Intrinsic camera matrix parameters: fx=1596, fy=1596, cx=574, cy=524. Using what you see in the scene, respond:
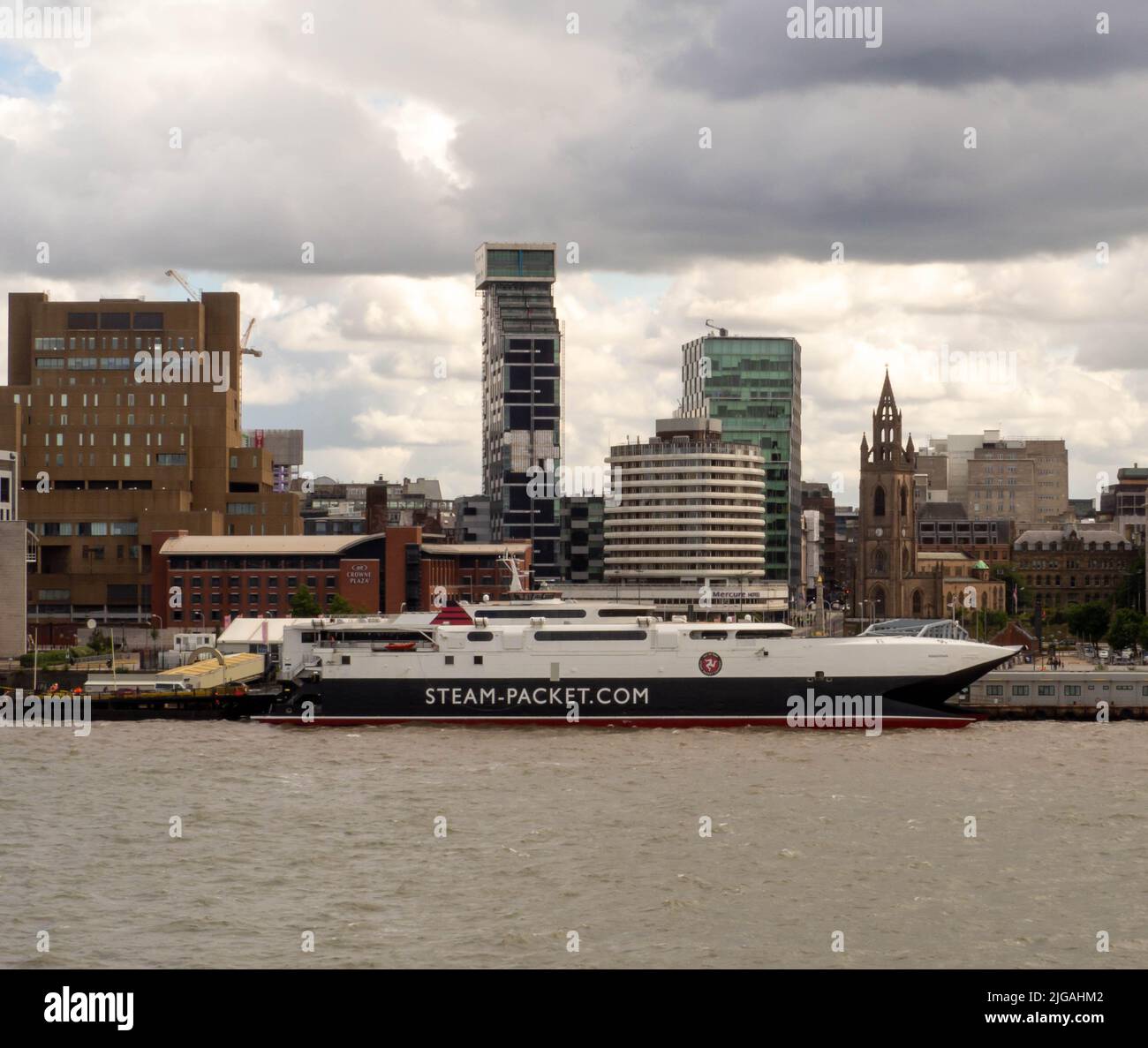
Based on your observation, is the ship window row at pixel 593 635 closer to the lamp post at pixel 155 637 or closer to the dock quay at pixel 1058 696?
the dock quay at pixel 1058 696

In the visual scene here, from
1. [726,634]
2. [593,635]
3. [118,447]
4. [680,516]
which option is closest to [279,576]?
[118,447]

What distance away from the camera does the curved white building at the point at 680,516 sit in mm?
192750

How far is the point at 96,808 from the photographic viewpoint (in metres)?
50.4

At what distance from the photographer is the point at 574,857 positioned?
4209 centimetres

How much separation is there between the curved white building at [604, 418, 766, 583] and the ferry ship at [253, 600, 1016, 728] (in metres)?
114

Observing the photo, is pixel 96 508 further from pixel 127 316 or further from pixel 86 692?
pixel 86 692

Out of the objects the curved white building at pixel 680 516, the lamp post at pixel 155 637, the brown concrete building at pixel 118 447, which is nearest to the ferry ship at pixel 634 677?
the lamp post at pixel 155 637

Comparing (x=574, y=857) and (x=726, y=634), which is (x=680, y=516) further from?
(x=574, y=857)

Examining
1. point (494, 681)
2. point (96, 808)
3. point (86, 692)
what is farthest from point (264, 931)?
point (86, 692)

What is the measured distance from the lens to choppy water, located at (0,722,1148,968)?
3384 cm

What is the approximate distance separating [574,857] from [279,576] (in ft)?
365
